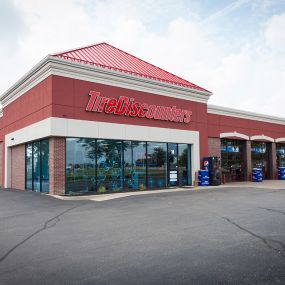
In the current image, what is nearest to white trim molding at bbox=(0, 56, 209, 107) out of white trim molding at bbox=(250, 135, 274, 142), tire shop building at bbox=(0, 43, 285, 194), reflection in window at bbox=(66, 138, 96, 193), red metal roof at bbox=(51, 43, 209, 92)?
tire shop building at bbox=(0, 43, 285, 194)

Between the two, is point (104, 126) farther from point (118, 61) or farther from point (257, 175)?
point (257, 175)

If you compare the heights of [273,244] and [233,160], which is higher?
[233,160]

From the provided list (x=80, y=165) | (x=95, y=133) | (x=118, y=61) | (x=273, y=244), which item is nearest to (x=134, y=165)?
(x=95, y=133)

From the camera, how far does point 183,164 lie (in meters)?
21.7

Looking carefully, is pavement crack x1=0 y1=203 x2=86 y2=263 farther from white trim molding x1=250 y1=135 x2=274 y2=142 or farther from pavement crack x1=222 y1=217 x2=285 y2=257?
white trim molding x1=250 y1=135 x2=274 y2=142

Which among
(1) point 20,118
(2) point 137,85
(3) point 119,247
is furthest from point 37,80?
(3) point 119,247

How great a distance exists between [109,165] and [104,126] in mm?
2327

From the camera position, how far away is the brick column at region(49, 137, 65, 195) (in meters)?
15.5

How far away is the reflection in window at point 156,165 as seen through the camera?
19.6 m

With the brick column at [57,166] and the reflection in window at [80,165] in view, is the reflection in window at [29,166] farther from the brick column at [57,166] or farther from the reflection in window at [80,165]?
the reflection in window at [80,165]

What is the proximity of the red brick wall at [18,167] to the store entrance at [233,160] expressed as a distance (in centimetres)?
1588

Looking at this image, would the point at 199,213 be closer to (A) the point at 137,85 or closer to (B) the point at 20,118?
(A) the point at 137,85

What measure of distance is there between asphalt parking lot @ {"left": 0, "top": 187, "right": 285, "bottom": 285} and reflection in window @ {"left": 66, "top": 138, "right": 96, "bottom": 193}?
5.00 metres

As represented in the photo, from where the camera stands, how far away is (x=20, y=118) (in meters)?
20.1
